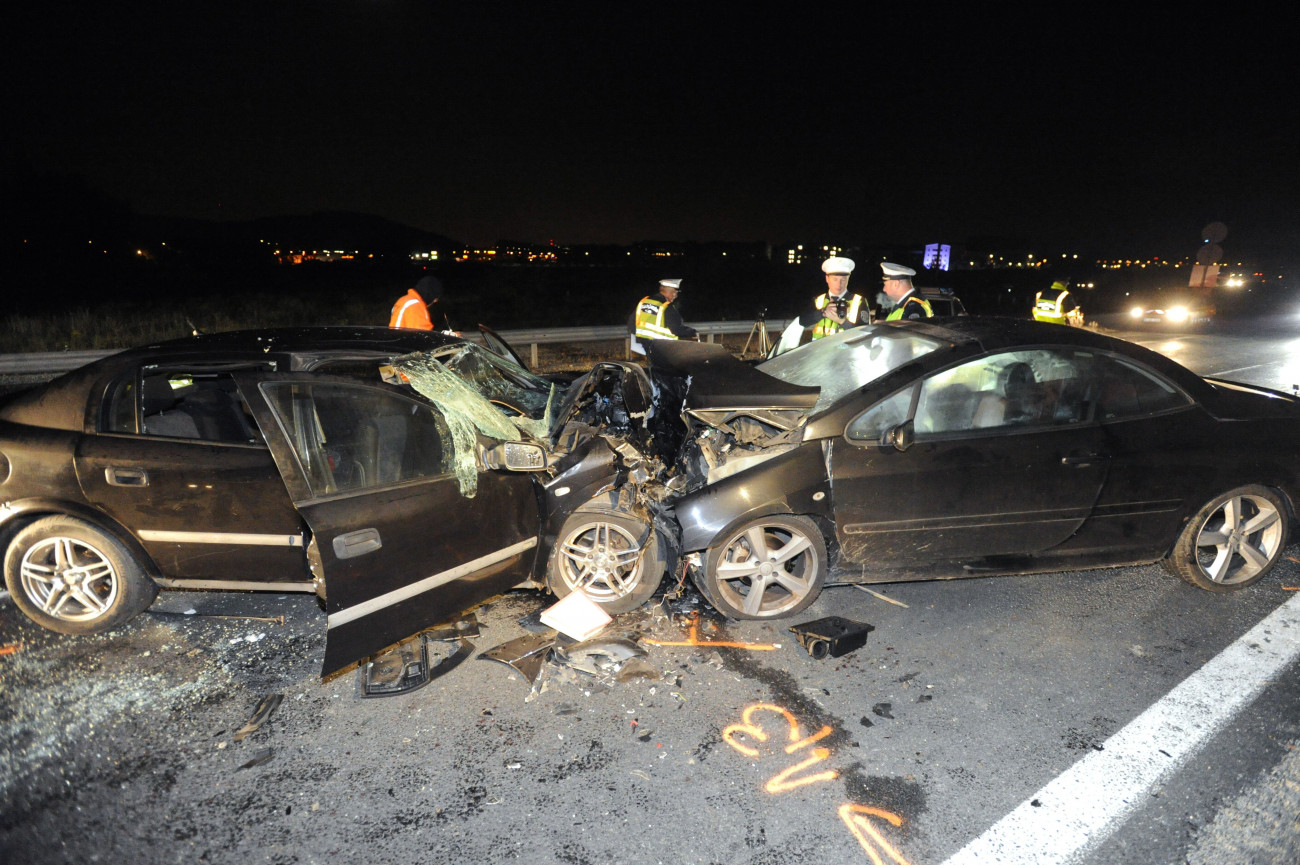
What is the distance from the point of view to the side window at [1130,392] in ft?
12.9

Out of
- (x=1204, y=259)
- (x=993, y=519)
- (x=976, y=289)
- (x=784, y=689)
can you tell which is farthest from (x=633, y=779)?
(x=976, y=289)

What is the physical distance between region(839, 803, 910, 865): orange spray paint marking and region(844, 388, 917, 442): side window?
1.75 metres

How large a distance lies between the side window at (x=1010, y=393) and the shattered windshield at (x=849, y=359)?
246 mm

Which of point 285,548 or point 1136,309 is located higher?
point 1136,309

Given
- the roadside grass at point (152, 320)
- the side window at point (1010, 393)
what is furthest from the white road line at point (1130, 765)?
the roadside grass at point (152, 320)

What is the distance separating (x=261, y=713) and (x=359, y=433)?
1242mm

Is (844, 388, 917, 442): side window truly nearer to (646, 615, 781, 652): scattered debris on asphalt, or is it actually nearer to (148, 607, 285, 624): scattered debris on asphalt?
(646, 615, 781, 652): scattered debris on asphalt

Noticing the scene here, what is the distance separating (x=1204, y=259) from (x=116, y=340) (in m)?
31.3

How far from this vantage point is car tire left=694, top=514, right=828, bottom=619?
3.66m

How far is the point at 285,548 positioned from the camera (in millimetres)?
3506

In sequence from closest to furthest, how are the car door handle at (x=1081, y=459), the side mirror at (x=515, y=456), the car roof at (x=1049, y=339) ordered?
the side mirror at (x=515, y=456) < the car door handle at (x=1081, y=459) < the car roof at (x=1049, y=339)

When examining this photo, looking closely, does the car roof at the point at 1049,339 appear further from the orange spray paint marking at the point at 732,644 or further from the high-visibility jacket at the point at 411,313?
the high-visibility jacket at the point at 411,313

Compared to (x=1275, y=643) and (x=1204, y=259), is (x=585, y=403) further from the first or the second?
(x=1204, y=259)

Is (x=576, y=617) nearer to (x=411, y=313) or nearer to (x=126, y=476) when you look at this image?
(x=126, y=476)
